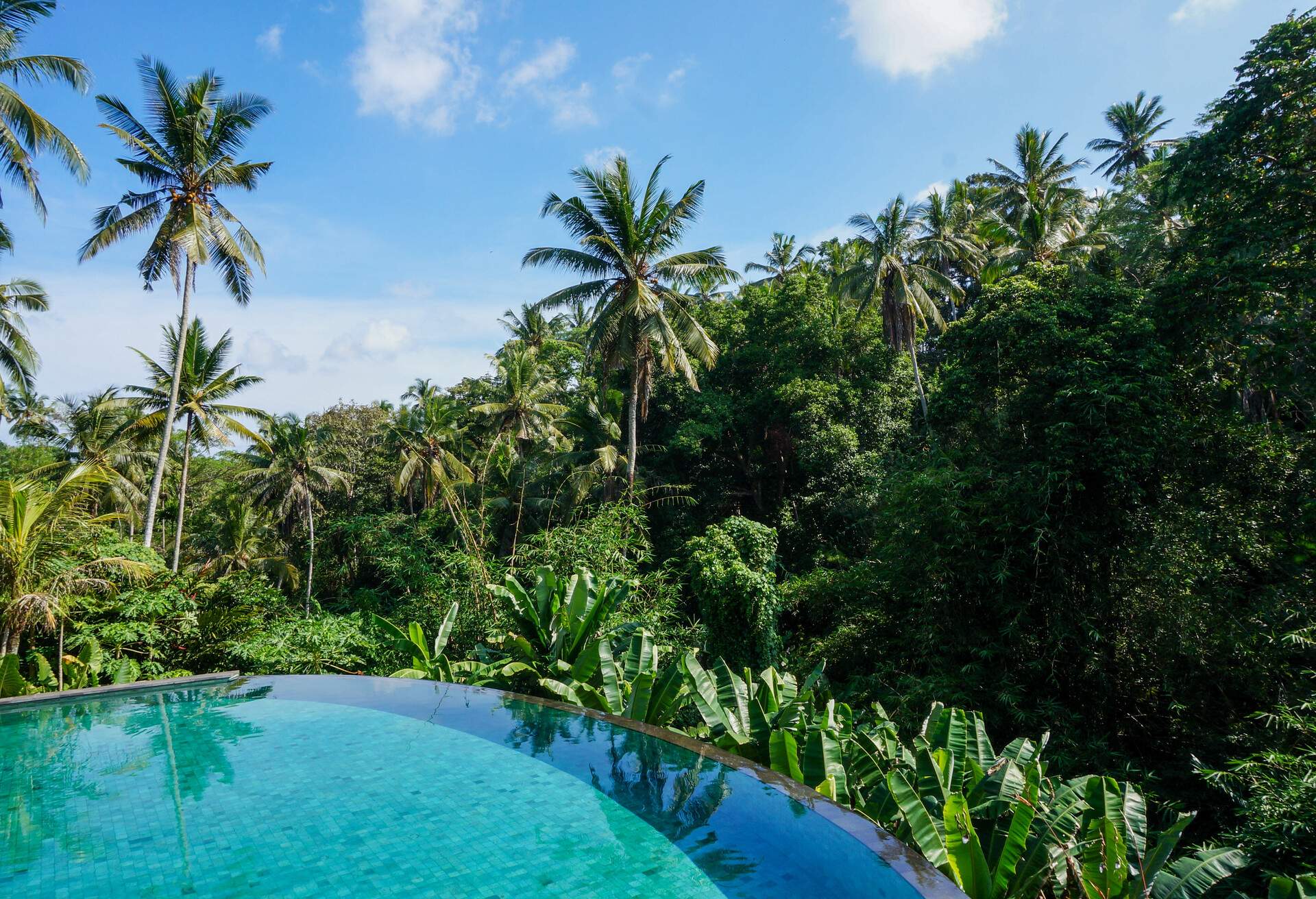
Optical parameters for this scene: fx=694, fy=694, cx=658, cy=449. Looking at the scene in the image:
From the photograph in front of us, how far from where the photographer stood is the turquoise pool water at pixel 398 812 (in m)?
3.51

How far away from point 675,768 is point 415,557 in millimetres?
6838

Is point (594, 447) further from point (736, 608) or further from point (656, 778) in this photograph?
point (656, 778)

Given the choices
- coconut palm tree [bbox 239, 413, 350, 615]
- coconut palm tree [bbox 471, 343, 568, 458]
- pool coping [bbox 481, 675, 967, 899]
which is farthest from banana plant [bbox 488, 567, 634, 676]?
coconut palm tree [bbox 239, 413, 350, 615]

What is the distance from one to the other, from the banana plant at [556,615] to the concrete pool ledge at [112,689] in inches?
121

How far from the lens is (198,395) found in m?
16.4

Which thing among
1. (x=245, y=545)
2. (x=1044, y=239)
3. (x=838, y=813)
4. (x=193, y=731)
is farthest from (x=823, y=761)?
(x=245, y=545)

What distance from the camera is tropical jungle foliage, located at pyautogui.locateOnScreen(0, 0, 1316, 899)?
4.41m

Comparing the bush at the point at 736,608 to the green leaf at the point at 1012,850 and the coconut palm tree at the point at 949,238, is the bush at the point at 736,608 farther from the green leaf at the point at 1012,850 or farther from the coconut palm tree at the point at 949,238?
the coconut palm tree at the point at 949,238

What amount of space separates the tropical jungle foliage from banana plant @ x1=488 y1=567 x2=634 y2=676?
0.15 ft

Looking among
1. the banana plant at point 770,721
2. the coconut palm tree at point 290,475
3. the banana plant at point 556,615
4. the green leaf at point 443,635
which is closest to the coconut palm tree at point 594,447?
the coconut palm tree at point 290,475

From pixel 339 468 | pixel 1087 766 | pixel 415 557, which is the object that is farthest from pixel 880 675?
pixel 339 468

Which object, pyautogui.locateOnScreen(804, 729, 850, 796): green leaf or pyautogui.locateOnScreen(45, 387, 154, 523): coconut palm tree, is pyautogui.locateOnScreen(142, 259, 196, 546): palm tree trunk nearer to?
pyautogui.locateOnScreen(45, 387, 154, 523): coconut palm tree

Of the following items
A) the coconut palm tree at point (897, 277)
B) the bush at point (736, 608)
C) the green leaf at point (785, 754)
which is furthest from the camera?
the coconut palm tree at point (897, 277)

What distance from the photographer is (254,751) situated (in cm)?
551
